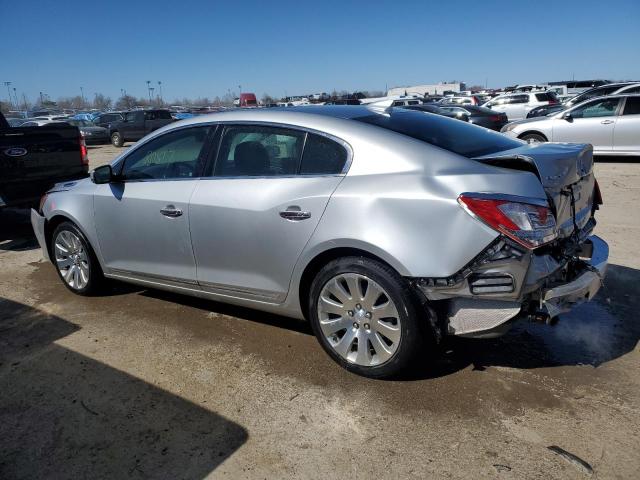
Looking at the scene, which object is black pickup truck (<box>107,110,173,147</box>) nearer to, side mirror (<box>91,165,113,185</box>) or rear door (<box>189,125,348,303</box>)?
side mirror (<box>91,165,113,185</box>)

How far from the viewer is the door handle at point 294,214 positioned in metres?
3.14

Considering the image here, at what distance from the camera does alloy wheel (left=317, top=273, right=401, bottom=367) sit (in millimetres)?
2988

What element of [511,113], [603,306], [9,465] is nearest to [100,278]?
[9,465]

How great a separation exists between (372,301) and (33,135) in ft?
18.2

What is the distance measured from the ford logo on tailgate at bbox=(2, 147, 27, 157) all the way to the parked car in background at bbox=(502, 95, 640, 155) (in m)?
9.65

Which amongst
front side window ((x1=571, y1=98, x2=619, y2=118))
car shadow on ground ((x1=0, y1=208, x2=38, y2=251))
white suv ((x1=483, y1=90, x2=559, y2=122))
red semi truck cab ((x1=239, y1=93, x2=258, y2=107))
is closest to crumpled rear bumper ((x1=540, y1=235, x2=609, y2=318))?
car shadow on ground ((x1=0, y1=208, x2=38, y2=251))

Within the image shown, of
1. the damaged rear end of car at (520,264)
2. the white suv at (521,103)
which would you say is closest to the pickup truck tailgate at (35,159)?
the damaged rear end of car at (520,264)

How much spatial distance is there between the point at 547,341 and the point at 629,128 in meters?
9.95

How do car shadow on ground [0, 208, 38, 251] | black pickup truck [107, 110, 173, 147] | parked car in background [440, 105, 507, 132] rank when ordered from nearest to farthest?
car shadow on ground [0, 208, 38, 251] → parked car in background [440, 105, 507, 132] → black pickup truck [107, 110, 173, 147]

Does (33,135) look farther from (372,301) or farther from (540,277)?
(540,277)

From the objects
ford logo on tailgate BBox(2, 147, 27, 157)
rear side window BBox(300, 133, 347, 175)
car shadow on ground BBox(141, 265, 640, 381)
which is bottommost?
car shadow on ground BBox(141, 265, 640, 381)

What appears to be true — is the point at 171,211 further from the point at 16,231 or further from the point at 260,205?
the point at 16,231

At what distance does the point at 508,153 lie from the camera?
3156 mm

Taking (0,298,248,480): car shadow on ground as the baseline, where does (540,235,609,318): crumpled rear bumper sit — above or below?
above
